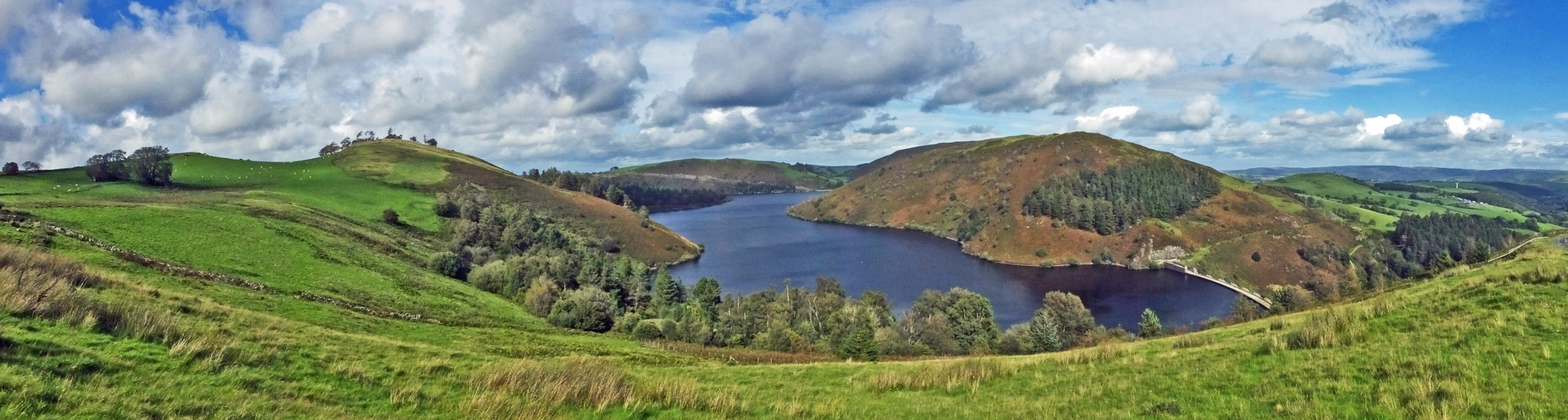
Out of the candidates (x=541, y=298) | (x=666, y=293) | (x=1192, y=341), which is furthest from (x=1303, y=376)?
(x=666, y=293)

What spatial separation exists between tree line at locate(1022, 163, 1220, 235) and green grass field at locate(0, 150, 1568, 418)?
140m

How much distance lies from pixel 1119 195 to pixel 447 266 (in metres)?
172

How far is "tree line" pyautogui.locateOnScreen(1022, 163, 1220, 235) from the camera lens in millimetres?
160125

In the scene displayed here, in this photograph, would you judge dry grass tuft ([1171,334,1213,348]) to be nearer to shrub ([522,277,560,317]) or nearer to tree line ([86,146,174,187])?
shrub ([522,277,560,317])

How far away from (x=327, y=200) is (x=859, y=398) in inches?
3908

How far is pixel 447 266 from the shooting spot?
60438mm

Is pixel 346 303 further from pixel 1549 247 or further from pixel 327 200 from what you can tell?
pixel 1549 247

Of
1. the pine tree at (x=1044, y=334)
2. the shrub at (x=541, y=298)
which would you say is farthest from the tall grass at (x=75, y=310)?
the pine tree at (x=1044, y=334)

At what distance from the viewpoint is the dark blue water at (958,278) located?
4011 inches

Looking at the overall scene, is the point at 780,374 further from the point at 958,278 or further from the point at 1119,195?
the point at 1119,195

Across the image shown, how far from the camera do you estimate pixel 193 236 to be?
41375mm

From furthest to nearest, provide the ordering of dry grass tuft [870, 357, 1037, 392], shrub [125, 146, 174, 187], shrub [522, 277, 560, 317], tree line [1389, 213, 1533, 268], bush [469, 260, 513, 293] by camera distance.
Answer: tree line [1389, 213, 1533, 268]
shrub [125, 146, 174, 187]
bush [469, 260, 513, 293]
shrub [522, 277, 560, 317]
dry grass tuft [870, 357, 1037, 392]

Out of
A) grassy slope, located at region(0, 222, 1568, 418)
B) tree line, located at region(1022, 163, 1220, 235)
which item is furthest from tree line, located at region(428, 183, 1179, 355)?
tree line, located at region(1022, 163, 1220, 235)

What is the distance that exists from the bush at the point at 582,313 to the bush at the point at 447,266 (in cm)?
1371
